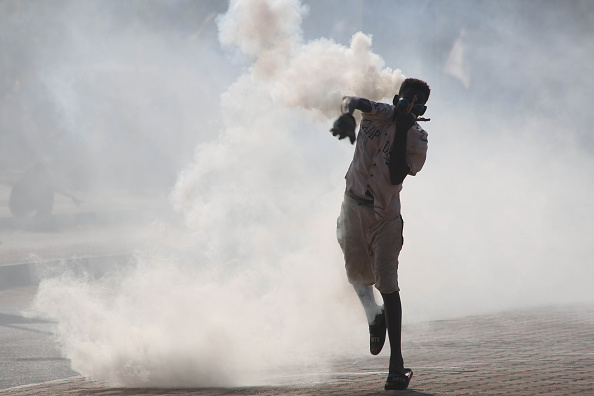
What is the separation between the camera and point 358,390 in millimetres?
4039

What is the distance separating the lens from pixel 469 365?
4.87 meters

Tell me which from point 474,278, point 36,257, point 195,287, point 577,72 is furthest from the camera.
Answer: point 577,72

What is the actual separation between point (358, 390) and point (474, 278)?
6111 mm

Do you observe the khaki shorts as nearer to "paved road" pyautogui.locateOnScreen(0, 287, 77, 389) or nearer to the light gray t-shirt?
the light gray t-shirt

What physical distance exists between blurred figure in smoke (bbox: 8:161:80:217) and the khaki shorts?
17.4m

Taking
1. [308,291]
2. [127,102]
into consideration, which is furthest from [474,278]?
[127,102]

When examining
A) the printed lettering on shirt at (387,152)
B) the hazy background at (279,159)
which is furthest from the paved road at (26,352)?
the printed lettering on shirt at (387,152)

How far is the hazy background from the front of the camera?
5438 mm

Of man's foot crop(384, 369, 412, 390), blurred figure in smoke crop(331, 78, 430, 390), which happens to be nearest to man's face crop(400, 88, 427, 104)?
blurred figure in smoke crop(331, 78, 430, 390)

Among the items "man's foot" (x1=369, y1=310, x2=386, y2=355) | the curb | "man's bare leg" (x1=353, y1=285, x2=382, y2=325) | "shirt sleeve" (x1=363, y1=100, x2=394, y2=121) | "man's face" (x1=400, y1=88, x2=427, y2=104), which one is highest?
the curb

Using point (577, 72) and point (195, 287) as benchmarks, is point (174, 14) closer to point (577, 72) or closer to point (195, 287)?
point (577, 72)

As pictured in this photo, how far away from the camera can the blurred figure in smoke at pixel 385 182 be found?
4.07 metres

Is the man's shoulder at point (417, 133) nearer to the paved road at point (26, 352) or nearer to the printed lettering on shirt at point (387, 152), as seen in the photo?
the printed lettering on shirt at point (387, 152)

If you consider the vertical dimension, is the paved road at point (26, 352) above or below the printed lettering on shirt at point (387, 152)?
below
